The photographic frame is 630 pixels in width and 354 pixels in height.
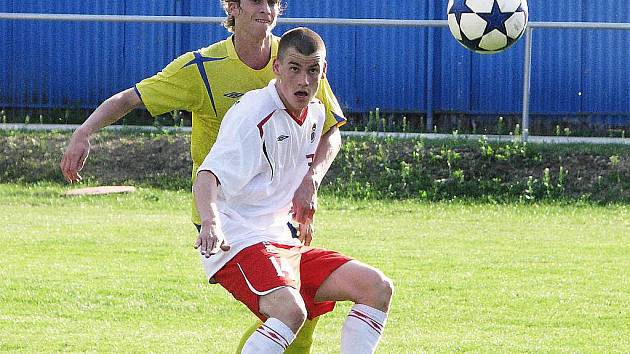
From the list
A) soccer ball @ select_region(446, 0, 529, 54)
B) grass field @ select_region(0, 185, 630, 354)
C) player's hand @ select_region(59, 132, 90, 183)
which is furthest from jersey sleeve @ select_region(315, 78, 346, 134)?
soccer ball @ select_region(446, 0, 529, 54)

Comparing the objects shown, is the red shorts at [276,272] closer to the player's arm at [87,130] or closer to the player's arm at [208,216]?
the player's arm at [208,216]

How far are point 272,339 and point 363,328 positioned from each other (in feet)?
1.64

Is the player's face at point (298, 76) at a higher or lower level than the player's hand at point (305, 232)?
higher

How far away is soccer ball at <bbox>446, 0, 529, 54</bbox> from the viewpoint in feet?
38.0

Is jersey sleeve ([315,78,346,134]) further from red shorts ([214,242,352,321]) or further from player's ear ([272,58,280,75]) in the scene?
red shorts ([214,242,352,321])

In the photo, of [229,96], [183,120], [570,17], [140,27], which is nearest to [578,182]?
[570,17]

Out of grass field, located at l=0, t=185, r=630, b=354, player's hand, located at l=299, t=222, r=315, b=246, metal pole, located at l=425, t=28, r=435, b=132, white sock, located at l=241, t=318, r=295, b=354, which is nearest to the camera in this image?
white sock, located at l=241, t=318, r=295, b=354

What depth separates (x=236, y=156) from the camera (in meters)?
5.22

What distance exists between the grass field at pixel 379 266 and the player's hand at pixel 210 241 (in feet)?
7.01

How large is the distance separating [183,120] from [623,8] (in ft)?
19.7

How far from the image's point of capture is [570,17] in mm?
17969

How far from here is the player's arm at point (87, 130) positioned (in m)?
5.28

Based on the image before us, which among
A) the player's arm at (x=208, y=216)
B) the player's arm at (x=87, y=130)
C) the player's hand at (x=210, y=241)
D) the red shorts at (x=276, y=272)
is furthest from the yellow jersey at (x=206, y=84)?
the player's hand at (x=210, y=241)

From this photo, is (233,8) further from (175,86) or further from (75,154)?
(75,154)
